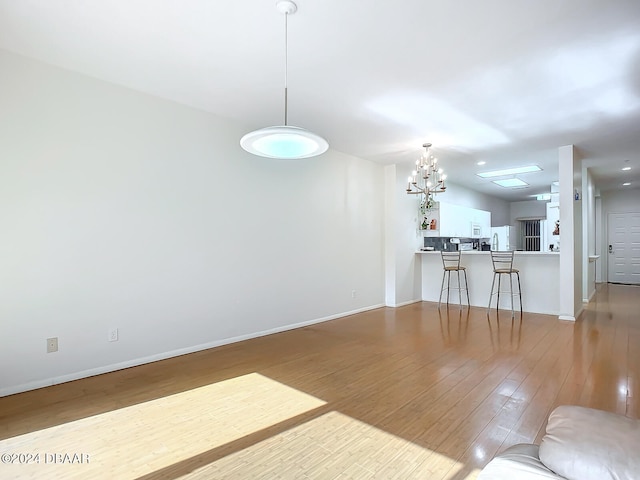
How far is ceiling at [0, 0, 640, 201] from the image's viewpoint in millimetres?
2383

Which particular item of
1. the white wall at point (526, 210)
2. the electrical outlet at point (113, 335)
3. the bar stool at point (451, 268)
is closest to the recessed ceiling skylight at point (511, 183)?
the bar stool at point (451, 268)

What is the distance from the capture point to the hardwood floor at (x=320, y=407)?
1929mm

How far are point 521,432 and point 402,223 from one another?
16.3 ft

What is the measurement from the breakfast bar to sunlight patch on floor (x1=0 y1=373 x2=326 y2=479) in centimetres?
503

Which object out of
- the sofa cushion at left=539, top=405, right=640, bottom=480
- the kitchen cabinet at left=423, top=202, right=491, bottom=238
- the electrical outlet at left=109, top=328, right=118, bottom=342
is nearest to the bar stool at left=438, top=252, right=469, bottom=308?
the kitchen cabinet at left=423, top=202, right=491, bottom=238

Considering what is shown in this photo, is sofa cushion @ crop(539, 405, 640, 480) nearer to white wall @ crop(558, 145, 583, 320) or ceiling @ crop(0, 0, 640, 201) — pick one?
ceiling @ crop(0, 0, 640, 201)

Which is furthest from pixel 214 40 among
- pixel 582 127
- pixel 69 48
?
pixel 582 127

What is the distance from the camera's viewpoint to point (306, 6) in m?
2.32

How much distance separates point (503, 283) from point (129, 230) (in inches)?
242

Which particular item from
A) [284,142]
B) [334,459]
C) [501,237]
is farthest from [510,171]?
[334,459]

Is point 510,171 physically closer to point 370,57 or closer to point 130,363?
point 370,57

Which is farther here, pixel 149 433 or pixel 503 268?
pixel 503 268

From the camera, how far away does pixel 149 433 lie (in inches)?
87.8

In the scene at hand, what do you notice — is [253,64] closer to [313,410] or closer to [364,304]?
[313,410]
